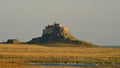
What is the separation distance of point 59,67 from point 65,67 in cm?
104

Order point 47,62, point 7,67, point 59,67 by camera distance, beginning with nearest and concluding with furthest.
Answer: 1. point 7,67
2. point 59,67
3. point 47,62

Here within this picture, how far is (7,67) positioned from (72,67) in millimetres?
10061

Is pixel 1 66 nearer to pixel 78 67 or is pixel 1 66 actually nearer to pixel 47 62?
pixel 78 67

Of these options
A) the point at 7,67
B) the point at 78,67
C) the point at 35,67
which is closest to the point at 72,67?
the point at 78,67

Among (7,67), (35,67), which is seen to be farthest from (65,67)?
(7,67)

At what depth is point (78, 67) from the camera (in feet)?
193

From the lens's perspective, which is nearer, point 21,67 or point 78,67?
point 21,67

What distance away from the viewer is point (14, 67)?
54.0 m

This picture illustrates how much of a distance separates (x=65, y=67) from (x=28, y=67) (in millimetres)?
5340

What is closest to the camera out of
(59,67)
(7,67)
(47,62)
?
(7,67)

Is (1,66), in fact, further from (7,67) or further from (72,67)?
(72,67)

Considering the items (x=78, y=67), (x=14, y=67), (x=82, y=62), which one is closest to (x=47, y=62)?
(x=82, y=62)

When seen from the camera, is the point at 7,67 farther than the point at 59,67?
No

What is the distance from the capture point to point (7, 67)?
52.3 meters
